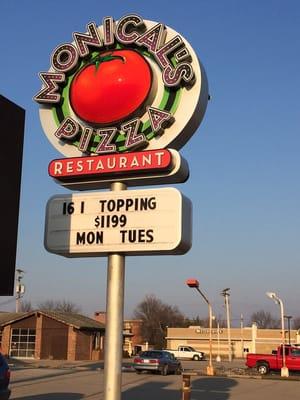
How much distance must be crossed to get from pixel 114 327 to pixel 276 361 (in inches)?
1126

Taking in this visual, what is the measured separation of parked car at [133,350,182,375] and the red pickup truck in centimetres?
562

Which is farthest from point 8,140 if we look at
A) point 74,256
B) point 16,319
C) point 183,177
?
point 16,319

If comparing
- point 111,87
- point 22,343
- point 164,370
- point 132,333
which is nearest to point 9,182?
point 111,87

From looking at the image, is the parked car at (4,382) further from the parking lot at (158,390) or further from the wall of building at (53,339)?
the wall of building at (53,339)

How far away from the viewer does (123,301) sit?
332 inches

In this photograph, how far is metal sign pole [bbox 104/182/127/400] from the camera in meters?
8.01

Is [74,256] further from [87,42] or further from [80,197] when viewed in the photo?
[87,42]

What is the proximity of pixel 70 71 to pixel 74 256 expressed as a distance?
2.93 m

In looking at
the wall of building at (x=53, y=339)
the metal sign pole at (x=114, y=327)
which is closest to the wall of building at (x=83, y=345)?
the wall of building at (x=53, y=339)

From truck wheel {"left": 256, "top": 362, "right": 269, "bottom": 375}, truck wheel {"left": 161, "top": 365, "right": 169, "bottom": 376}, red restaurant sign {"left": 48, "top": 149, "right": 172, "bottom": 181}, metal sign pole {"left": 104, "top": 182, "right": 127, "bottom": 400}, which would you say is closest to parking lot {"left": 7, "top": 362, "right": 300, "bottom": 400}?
truck wheel {"left": 161, "top": 365, "right": 169, "bottom": 376}

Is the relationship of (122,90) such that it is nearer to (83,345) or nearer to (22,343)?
(83,345)

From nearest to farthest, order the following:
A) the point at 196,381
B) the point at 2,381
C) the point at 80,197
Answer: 1. the point at 80,197
2. the point at 2,381
3. the point at 196,381

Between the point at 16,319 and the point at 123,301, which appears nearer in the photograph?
the point at 123,301

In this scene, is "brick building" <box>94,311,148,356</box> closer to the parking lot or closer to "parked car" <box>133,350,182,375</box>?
"parked car" <box>133,350,182,375</box>
